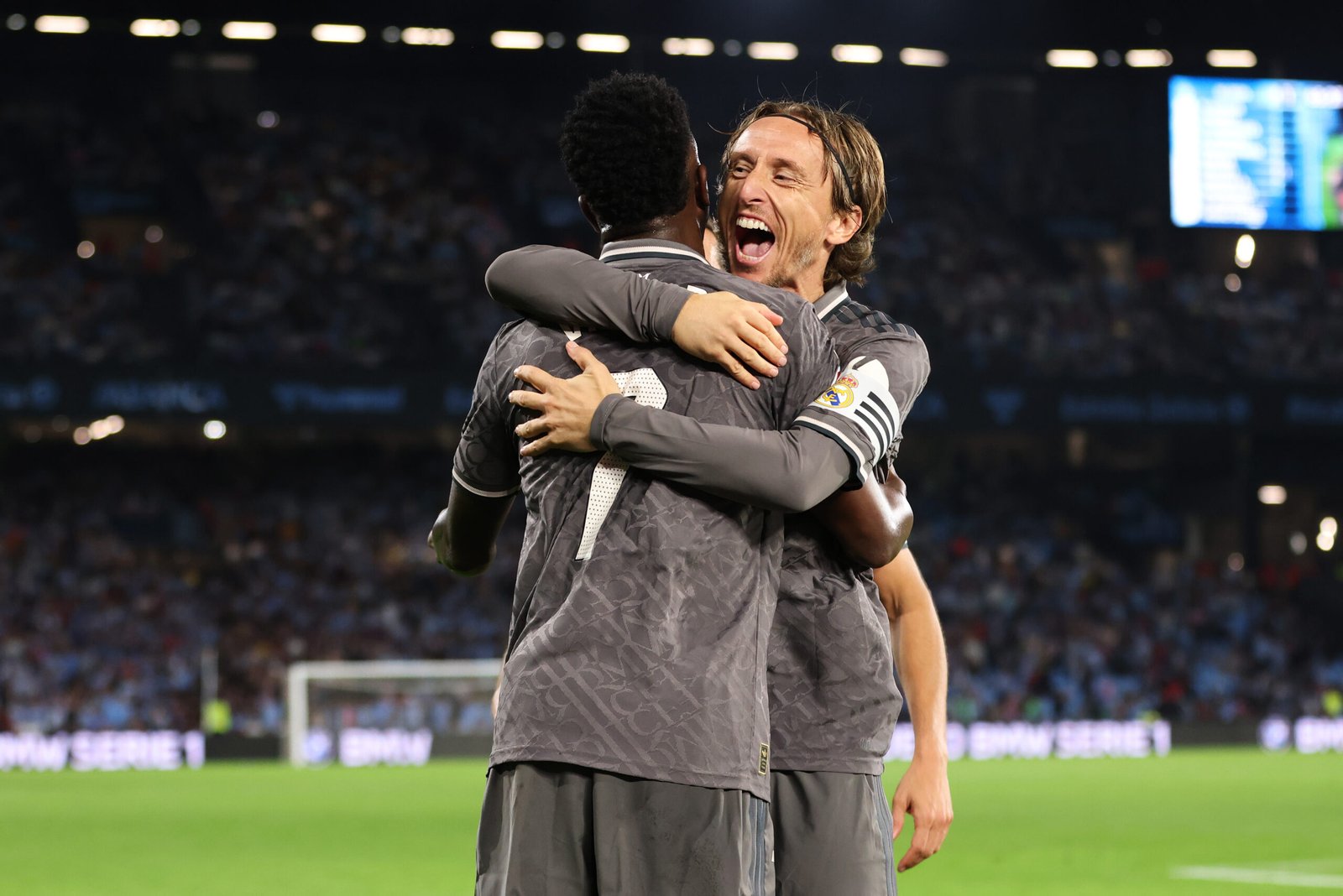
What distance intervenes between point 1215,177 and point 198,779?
62.4ft

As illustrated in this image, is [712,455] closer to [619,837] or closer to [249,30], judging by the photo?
[619,837]

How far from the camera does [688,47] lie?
3150 cm

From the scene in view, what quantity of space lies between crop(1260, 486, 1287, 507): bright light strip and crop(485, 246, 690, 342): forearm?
30.5 metres

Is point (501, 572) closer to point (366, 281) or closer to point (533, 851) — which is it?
point (366, 281)

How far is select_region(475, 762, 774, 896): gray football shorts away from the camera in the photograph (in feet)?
9.43

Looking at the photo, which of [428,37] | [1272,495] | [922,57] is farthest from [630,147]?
[1272,495]

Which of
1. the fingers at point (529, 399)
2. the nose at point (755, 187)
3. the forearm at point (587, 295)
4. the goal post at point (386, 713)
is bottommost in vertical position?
the goal post at point (386, 713)

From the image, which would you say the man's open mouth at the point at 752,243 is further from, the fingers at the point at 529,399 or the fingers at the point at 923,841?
the fingers at the point at 923,841

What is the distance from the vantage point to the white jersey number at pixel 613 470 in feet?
9.80

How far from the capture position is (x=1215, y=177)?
96.4 feet

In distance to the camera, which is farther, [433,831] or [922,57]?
[922,57]

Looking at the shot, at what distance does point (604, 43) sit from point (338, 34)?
4.46 meters

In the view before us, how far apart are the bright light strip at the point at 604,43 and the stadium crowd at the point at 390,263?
1.59 meters

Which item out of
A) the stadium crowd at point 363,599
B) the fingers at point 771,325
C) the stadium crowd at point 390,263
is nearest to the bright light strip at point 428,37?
the stadium crowd at point 390,263
